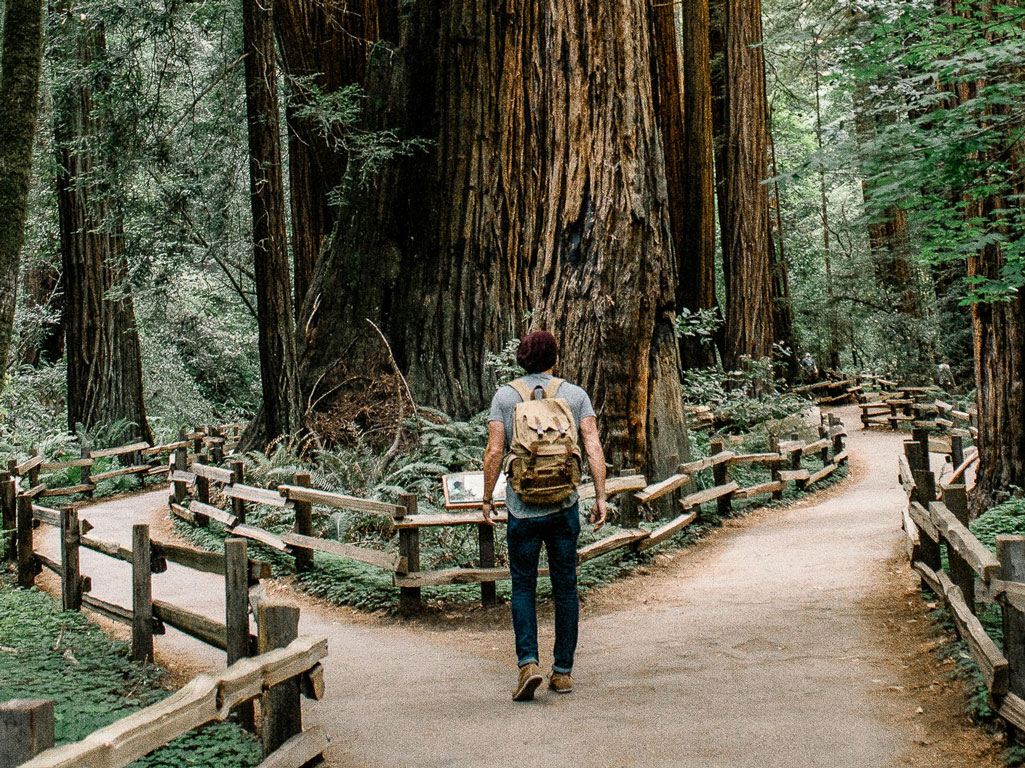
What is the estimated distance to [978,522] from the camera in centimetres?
785

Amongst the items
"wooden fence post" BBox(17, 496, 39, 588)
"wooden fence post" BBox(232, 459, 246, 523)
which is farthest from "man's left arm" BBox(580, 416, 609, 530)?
"wooden fence post" BBox(17, 496, 39, 588)

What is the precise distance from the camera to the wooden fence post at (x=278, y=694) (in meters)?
3.91

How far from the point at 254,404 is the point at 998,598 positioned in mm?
23010

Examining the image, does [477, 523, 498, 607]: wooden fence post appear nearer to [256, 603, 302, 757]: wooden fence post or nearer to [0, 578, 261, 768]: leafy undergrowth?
[0, 578, 261, 768]: leafy undergrowth

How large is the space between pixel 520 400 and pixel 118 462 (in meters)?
13.5

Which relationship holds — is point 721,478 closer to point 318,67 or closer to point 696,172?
point 696,172

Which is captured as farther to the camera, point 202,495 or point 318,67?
point 318,67

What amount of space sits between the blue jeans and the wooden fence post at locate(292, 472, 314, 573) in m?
3.92

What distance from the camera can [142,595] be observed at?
579 centimetres

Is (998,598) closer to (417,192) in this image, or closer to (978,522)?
(978,522)

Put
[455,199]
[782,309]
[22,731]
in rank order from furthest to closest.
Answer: [782,309], [455,199], [22,731]

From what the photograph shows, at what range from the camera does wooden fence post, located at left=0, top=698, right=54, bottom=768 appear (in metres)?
2.40

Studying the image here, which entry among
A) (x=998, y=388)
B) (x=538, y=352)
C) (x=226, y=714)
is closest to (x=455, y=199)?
(x=998, y=388)

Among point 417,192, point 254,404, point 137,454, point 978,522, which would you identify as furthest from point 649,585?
point 254,404
